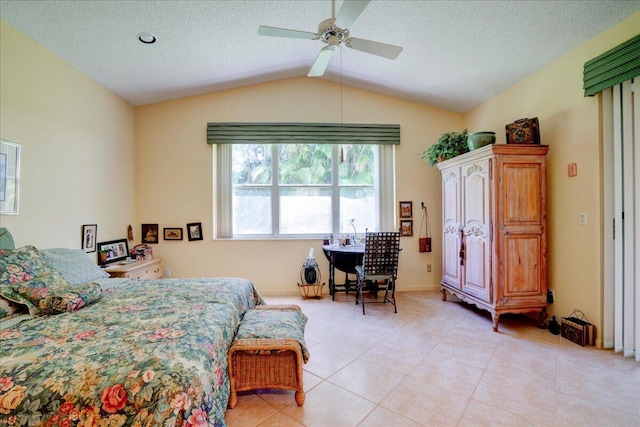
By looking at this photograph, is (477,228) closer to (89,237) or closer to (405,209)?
(405,209)

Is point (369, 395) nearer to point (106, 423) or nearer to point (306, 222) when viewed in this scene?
point (106, 423)

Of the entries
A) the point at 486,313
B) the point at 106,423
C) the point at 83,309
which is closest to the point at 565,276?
the point at 486,313

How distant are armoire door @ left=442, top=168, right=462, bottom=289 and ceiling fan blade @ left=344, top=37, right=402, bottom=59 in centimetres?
179

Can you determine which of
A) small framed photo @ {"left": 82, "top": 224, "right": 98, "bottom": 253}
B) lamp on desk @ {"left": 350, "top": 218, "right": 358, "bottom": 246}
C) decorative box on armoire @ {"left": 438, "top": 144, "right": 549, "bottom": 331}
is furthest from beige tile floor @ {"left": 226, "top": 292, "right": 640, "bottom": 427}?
small framed photo @ {"left": 82, "top": 224, "right": 98, "bottom": 253}

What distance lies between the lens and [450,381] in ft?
6.57

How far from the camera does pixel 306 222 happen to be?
436 centimetres

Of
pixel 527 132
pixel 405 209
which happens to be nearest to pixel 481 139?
pixel 527 132

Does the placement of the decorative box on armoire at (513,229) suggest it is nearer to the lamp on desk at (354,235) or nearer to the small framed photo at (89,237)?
the lamp on desk at (354,235)

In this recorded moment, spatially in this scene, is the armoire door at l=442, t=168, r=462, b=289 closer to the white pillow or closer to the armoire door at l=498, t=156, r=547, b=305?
the armoire door at l=498, t=156, r=547, b=305

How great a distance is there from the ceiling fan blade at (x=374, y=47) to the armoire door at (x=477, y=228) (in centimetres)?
152

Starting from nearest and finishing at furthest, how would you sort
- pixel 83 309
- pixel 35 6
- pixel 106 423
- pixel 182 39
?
pixel 106 423, pixel 83 309, pixel 35 6, pixel 182 39

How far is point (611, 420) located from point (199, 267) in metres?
4.29

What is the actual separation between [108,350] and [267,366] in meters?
0.89

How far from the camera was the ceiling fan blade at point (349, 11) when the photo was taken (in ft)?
5.57
